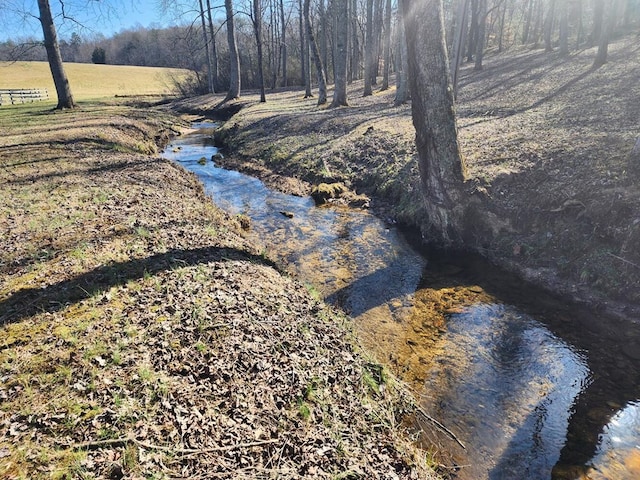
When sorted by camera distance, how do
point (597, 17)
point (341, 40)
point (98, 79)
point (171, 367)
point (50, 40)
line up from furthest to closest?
1. point (98, 79)
2. point (597, 17)
3. point (341, 40)
4. point (50, 40)
5. point (171, 367)

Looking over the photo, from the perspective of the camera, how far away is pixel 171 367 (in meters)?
3.77

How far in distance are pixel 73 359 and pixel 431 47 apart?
25.7 feet

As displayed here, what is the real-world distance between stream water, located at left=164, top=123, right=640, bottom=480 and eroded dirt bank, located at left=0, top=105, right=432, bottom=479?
2.51 ft

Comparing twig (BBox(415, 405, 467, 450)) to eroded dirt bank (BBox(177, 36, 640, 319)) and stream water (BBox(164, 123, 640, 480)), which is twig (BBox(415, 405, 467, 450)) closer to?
stream water (BBox(164, 123, 640, 480))

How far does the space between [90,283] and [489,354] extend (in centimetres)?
555

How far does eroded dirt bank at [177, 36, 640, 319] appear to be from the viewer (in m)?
6.87

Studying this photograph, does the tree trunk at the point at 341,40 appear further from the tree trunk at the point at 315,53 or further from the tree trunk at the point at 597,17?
the tree trunk at the point at 597,17

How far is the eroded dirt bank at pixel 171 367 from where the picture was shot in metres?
2.97

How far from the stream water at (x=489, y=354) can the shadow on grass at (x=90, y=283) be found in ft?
7.94

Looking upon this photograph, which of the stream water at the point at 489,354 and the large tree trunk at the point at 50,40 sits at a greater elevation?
the large tree trunk at the point at 50,40

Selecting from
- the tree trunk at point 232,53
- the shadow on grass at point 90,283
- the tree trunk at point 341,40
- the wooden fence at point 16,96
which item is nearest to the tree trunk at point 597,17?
the tree trunk at point 341,40

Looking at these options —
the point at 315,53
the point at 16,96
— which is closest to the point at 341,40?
the point at 315,53

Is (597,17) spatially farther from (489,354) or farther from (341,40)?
(489,354)

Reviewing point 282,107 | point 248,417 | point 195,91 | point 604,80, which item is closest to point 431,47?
point 248,417
